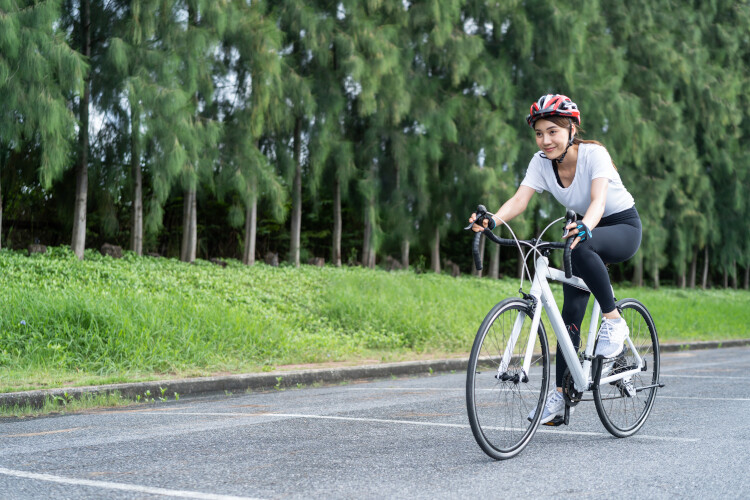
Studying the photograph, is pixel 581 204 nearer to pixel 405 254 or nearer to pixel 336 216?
pixel 336 216

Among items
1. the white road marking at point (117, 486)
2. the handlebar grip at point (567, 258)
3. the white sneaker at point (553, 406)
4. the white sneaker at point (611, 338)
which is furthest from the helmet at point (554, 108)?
the white road marking at point (117, 486)

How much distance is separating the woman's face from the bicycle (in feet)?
1.63

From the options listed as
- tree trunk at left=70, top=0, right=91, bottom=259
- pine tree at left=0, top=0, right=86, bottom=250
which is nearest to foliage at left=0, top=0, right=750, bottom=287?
pine tree at left=0, top=0, right=86, bottom=250

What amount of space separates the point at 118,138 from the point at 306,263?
22.2 ft

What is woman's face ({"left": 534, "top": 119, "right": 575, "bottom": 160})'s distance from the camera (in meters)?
4.99

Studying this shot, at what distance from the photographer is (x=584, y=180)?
199 inches

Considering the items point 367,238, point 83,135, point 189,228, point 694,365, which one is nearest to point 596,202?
point 694,365

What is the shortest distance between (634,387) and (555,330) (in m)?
0.99

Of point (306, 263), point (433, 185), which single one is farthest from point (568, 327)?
point (433, 185)

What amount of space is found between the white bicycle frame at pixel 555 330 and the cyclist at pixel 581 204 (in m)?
0.08

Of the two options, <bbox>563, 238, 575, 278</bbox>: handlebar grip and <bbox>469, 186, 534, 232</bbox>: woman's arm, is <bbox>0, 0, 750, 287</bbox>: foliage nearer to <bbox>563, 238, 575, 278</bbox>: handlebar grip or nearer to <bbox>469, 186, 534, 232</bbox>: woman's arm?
<bbox>469, 186, 534, 232</bbox>: woman's arm

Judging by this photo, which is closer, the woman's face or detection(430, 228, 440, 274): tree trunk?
the woman's face

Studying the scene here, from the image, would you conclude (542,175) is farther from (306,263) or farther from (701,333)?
(306,263)

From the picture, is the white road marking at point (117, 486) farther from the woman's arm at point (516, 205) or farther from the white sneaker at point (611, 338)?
the white sneaker at point (611, 338)
